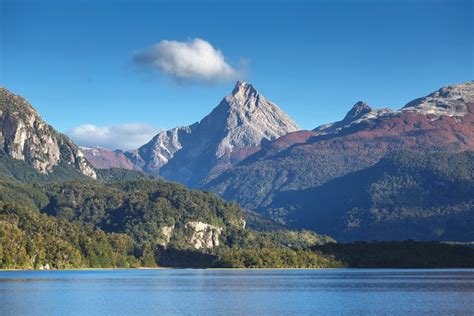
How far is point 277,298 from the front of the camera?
638 feet

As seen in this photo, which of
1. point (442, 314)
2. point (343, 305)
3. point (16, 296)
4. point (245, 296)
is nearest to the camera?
point (442, 314)

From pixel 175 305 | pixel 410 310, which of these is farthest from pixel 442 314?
pixel 175 305

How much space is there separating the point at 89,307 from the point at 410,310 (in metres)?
59.7

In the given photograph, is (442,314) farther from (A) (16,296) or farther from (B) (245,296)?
(A) (16,296)

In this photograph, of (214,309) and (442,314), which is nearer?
(442,314)

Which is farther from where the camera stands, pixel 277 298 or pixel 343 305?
pixel 277 298

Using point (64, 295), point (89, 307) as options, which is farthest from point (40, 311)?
point (64, 295)

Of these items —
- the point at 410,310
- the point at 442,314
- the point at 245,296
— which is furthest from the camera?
the point at 245,296

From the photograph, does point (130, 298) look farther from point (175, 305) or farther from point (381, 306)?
point (381, 306)

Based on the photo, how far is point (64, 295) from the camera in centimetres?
19725

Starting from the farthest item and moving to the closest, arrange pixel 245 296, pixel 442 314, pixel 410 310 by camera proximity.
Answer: pixel 245 296 → pixel 410 310 → pixel 442 314

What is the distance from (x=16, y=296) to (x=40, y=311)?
112 ft

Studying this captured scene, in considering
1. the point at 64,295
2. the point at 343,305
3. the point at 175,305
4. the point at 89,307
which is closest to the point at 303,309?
the point at 343,305

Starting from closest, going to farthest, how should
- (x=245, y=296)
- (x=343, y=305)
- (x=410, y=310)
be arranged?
(x=410, y=310) → (x=343, y=305) → (x=245, y=296)
